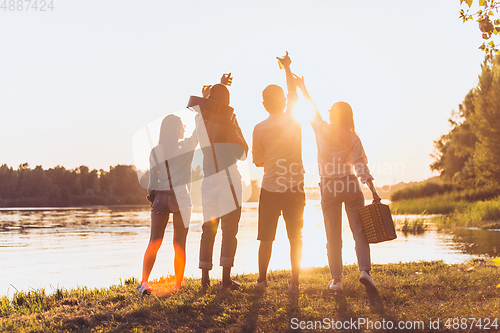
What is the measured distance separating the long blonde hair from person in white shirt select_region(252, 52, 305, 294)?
1.44ft

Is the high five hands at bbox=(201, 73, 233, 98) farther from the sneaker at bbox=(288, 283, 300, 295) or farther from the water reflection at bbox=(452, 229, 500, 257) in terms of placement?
the water reflection at bbox=(452, 229, 500, 257)

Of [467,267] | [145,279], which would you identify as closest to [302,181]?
[145,279]

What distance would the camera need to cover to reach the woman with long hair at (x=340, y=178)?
511cm

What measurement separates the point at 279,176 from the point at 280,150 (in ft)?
1.07

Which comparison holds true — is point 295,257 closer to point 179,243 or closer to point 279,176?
point 279,176

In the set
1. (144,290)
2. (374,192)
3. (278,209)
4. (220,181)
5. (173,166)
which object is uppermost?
(173,166)

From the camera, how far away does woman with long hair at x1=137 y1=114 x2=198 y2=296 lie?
531 cm

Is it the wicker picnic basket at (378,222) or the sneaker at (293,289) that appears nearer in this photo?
the wicker picnic basket at (378,222)

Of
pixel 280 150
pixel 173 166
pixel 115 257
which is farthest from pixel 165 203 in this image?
pixel 115 257

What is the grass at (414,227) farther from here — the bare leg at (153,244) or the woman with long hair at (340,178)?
the bare leg at (153,244)

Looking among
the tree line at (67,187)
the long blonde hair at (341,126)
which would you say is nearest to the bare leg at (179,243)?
the long blonde hair at (341,126)

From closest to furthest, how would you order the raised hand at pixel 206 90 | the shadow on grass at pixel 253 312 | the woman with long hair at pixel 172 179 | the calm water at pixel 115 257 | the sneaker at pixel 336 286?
the shadow on grass at pixel 253 312
the sneaker at pixel 336 286
the woman with long hair at pixel 172 179
the raised hand at pixel 206 90
the calm water at pixel 115 257

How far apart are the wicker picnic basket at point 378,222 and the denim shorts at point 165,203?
2.37 m

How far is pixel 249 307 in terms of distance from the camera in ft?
14.5
